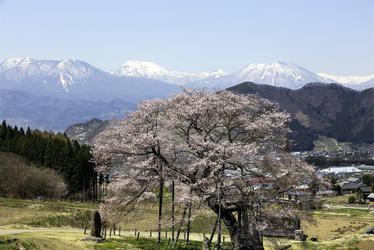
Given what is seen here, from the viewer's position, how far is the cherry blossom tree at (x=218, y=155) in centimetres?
3170

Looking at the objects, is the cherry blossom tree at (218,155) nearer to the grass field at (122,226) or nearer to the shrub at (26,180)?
the grass field at (122,226)

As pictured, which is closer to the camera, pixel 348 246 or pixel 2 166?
pixel 348 246

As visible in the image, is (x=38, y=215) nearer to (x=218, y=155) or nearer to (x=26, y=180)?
(x=26, y=180)

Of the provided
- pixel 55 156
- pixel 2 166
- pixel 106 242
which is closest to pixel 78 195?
pixel 55 156

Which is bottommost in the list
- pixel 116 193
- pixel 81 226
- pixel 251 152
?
pixel 81 226

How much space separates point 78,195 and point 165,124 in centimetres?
5695

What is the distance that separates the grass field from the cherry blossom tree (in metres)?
2.48

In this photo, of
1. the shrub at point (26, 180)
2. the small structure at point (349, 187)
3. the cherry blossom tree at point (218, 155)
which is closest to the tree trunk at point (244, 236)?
the cherry blossom tree at point (218, 155)

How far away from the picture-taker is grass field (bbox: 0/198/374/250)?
3325cm

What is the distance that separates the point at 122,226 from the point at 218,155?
3021cm

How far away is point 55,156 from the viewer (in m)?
82.9

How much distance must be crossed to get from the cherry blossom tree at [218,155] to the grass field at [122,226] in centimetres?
248

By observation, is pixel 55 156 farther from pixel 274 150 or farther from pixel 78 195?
pixel 274 150

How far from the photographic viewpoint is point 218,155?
1240 inches
